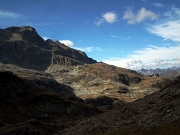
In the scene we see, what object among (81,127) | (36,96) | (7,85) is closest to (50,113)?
(36,96)

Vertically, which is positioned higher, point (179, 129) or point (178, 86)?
point (178, 86)

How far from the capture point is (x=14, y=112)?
95.6 meters

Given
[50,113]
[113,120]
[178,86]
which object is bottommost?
[50,113]

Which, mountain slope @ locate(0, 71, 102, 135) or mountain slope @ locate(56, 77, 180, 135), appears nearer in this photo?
mountain slope @ locate(56, 77, 180, 135)

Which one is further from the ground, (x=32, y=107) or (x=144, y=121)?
(x=144, y=121)

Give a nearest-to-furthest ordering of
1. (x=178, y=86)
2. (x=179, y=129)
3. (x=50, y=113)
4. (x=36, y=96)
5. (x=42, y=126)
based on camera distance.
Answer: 1. (x=179, y=129)
2. (x=178, y=86)
3. (x=42, y=126)
4. (x=50, y=113)
5. (x=36, y=96)

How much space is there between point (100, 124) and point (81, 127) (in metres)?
6.33

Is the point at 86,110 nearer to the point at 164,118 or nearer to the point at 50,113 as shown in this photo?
the point at 50,113

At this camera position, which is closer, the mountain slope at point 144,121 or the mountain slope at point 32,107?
the mountain slope at point 144,121

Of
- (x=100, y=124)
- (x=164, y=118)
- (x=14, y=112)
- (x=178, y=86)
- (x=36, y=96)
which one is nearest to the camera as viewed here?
(x=164, y=118)

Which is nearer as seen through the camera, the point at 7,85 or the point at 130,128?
the point at 130,128

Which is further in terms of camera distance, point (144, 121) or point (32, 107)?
point (32, 107)

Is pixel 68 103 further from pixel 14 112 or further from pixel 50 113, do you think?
pixel 14 112

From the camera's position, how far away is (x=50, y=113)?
341 feet
